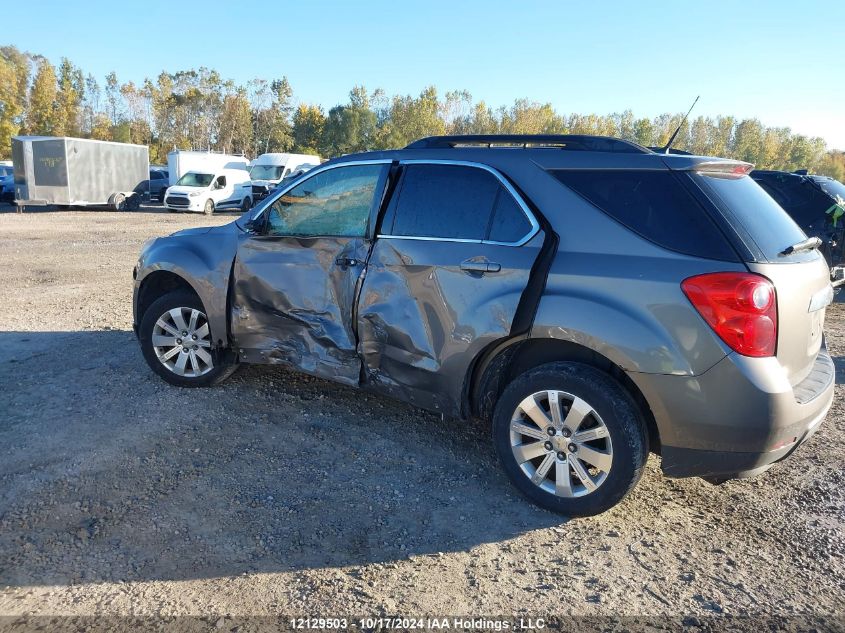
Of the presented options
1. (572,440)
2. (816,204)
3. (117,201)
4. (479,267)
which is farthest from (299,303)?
(117,201)

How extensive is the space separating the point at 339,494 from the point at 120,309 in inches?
213

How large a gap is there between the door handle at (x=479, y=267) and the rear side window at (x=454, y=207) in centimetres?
16

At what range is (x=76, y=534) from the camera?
3109 millimetres

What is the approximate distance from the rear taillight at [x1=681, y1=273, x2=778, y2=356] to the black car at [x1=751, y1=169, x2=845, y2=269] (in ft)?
22.3

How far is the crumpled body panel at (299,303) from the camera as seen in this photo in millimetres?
4141

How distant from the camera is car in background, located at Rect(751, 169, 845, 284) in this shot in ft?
29.3

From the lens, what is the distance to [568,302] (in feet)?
10.5

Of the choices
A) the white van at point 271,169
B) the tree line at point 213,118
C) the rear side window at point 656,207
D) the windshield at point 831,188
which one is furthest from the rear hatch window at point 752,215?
the tree line at point 213,118

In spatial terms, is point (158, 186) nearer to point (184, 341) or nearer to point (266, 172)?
point (266, 172)

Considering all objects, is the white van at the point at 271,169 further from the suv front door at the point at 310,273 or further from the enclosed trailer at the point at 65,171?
the suv front door at the point at 310,273

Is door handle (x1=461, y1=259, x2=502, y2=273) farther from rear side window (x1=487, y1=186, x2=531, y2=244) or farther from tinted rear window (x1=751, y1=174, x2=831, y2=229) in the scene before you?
tinted rear window (x1=751, y1=174, x2=831, y2=229)

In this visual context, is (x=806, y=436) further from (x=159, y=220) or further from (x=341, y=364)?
(x=159, y=220)

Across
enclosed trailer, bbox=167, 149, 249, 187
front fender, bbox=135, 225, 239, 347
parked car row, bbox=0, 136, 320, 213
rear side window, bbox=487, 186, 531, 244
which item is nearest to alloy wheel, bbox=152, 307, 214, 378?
front fender, bbox=135, 225, 239, 347

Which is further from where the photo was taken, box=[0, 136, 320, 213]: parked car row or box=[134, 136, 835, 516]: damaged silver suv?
box=[0, 136, 320, 213]: parked car row
